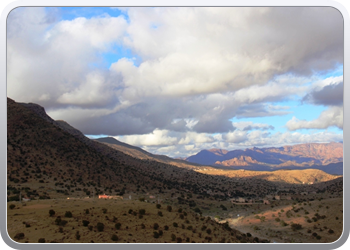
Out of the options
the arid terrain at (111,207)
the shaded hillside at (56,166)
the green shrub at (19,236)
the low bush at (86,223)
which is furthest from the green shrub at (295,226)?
the green shrub at (19,236)

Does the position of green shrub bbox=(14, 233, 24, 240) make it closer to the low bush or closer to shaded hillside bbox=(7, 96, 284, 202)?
the low bush

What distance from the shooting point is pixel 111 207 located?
21.8 metres

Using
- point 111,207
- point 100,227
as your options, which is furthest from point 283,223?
point 100,227

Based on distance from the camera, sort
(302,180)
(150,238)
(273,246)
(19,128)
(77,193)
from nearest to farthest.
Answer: (273,246) → (150,238) → (77,193) → (19,128) → (302,180)

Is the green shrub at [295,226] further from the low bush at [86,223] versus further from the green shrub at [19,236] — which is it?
the green shrub at [19,236]

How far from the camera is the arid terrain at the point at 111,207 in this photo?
1724 centimetres

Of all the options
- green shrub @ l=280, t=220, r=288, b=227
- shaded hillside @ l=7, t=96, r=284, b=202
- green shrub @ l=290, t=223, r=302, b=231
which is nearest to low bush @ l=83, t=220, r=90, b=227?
shaded hillside @ l=7, t=96, r=284, b=202

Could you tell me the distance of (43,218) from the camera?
18.0 metres

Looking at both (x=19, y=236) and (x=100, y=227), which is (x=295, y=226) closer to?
(x=100, y=227)

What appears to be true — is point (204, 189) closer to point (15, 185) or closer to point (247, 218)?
point (247, 218)

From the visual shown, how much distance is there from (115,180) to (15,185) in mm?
19931

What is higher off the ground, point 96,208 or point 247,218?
point 96,208

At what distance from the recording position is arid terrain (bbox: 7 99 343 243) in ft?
56.5
